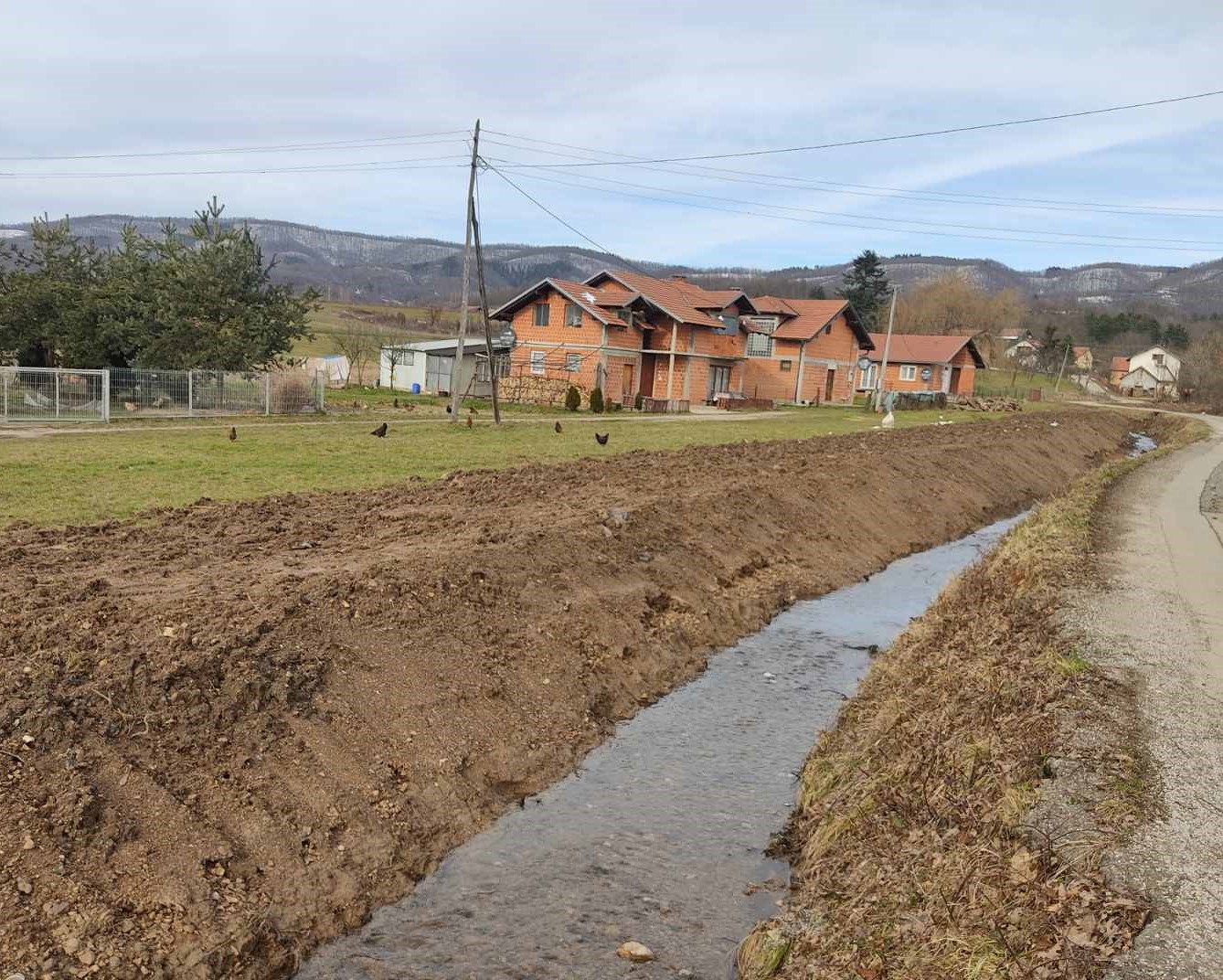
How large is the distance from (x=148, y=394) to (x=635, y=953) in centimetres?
2545

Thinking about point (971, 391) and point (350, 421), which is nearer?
point (350, 421)

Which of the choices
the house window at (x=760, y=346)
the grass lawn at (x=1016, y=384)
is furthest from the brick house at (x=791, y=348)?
the grass lawn at (x=1016, y=384)

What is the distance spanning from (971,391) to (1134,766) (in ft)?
227

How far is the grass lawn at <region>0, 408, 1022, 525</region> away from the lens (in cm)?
1304

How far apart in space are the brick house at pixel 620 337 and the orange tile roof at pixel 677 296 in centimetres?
7

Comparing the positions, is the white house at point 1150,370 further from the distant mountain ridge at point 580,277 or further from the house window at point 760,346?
the house window at point 760,346

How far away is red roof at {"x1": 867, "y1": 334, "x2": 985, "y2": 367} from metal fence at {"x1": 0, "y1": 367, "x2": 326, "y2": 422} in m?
47.0

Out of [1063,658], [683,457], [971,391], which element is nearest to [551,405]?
[683,457]

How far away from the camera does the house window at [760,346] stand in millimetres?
53250

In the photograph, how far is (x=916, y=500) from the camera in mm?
19953

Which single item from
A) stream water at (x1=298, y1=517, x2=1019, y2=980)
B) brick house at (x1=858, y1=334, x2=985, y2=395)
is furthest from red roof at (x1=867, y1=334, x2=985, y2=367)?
stream water at (x1=298, y1=517, x2=1019, y2=980)

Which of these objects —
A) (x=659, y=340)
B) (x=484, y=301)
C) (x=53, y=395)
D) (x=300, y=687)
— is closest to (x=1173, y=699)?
(x=300, y=687)

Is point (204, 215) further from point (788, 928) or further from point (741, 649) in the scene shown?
point (788, 928)

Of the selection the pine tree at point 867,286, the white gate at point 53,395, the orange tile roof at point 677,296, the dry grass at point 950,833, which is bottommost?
the dry grass at point 950,833
